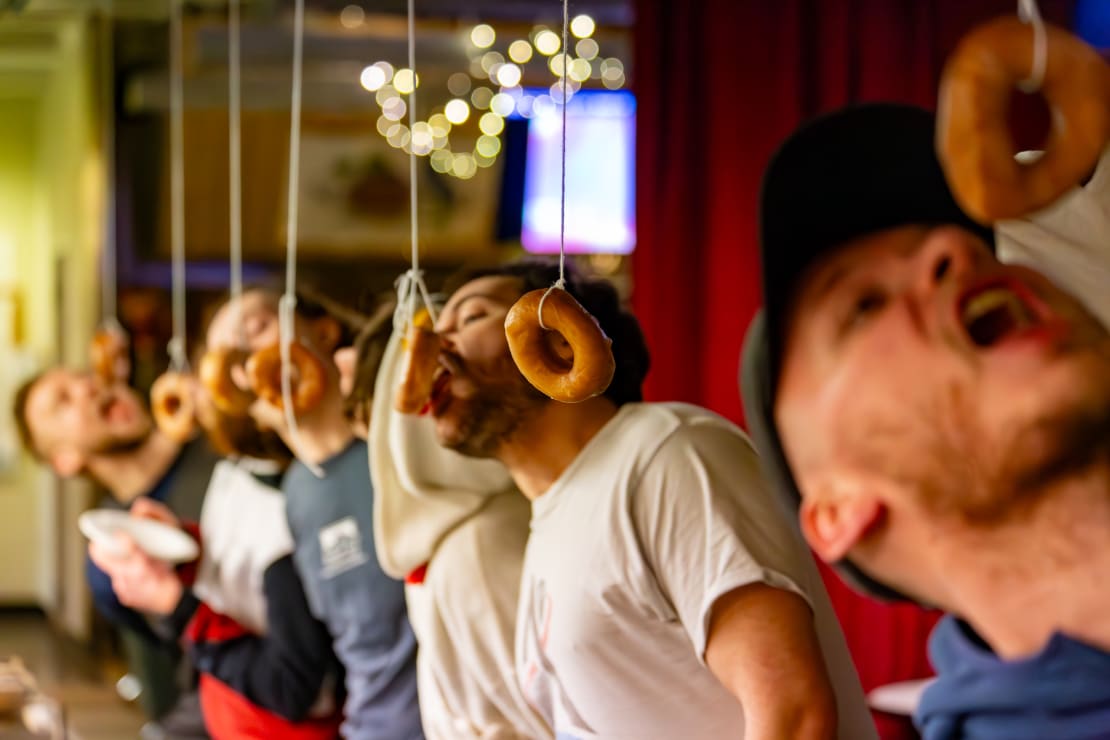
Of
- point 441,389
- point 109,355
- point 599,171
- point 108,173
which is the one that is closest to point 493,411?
point 441,389

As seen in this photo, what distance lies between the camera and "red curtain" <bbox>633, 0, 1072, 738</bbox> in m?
3.11

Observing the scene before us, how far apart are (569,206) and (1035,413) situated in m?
4.13

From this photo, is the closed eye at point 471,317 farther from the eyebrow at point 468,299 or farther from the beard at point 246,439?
the beard at point 246,439

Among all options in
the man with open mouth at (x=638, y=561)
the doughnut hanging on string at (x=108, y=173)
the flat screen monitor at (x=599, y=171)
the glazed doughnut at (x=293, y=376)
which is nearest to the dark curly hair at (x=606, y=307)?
the man with open mouth at (x=638, y=561)

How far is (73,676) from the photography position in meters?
4.89

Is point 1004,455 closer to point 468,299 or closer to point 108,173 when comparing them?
point 468,299

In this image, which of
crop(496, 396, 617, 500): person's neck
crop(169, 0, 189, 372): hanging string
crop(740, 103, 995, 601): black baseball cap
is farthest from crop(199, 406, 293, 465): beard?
crop(169, 0, 189, 372): hanging string

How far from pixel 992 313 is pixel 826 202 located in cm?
Result: 17

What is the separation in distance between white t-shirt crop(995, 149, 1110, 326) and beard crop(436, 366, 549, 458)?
0.52 metres

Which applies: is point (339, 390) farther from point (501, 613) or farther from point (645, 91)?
A: point (645, 91)

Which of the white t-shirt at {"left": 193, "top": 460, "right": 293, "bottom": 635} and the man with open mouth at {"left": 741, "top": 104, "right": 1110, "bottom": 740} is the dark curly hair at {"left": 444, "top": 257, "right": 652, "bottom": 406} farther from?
the white t-shirt at {"left": 193, "top": 460, "right": 293, "bottom": 635}

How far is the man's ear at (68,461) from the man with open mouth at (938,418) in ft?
7.92

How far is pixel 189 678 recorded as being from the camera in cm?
308

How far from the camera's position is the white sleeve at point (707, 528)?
1.24 metres
